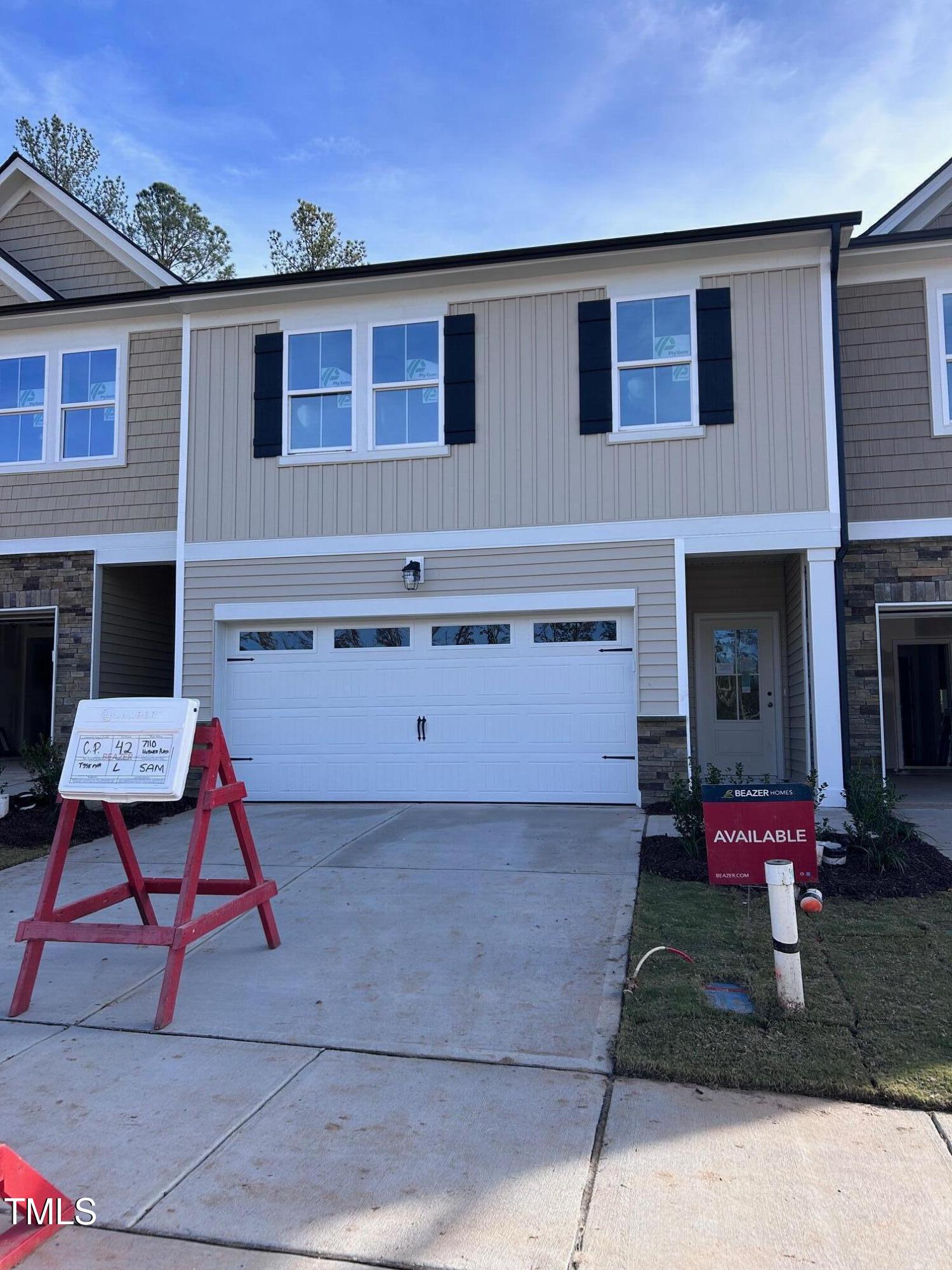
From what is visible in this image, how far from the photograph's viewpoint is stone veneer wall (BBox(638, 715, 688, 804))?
906cm

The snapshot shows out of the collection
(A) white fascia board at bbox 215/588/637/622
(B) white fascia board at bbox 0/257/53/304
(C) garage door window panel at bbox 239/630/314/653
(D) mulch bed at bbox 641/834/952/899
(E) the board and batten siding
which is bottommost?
(D) mulch bed at bbox 641/834/952/899

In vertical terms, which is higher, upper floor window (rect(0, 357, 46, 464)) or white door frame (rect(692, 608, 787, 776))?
upper floor window (rect(0, 357, 46, 464))

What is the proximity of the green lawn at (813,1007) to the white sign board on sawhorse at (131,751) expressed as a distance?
7.72ft

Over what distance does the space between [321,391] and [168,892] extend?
660cm

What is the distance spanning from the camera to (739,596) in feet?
38.0

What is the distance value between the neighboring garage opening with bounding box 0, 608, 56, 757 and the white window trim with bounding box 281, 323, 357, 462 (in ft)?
26.1

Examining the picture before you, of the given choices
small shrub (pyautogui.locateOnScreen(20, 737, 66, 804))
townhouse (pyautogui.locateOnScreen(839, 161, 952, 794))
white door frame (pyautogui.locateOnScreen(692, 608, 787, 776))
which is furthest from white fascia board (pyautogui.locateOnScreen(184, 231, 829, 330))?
small shrub (pyautogui.locateOnScreen(20, 737, 66, 804))

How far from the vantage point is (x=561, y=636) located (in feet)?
31.4

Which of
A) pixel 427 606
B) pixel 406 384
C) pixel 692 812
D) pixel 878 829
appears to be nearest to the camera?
pixel 878 829

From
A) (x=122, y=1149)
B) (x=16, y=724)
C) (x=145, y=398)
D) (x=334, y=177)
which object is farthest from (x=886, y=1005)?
(x=334, y=177)

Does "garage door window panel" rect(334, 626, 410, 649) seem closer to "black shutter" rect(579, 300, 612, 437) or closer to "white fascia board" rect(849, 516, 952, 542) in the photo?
"black shutter" rect(579, 300, 612, 437)

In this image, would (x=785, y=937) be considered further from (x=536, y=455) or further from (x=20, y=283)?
(x=20, y=283)

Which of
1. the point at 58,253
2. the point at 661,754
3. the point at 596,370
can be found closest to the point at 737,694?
the point at 661,754

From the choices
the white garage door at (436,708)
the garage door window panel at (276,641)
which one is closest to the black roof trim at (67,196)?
the garage door window panel at (276,641)
